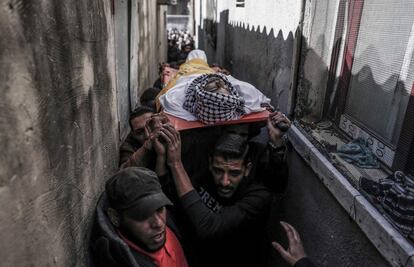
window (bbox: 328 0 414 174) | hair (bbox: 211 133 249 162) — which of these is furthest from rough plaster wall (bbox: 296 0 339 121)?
hair (bbox: 211 133 249 162)

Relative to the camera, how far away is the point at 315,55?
9.65 feet

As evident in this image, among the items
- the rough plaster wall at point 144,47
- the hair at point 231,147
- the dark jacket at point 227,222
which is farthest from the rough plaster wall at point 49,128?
the rough plaster wall at point 144,47

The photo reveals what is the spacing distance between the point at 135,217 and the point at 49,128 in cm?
71

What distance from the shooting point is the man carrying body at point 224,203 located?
228cm

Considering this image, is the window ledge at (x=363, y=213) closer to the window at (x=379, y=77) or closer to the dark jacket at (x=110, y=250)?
the window at (x=379, y=77)

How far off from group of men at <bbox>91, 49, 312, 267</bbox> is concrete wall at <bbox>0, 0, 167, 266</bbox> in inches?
7.2

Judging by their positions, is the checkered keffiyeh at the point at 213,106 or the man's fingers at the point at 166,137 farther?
the checkered keffiyeh at the point at 213,106

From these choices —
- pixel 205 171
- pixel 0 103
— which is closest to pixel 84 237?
Answer: pixel 0 103

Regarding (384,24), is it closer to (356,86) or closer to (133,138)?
(356,86)

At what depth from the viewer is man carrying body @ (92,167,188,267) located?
1743mm

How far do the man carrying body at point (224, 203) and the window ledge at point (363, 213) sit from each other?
18.2 inches

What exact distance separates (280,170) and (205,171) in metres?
0.63

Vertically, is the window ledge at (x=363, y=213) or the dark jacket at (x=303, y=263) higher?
the window ledge at (x=363, y=213)

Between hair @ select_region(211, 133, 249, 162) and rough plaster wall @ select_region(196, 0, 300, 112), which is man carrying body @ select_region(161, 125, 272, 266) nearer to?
hair @ select_region(211, 133, 249, 162)
